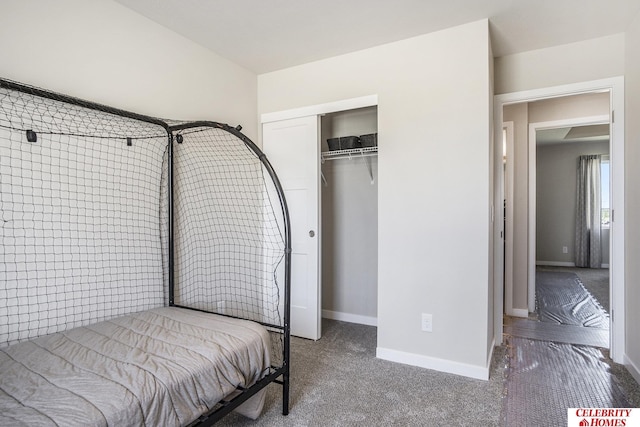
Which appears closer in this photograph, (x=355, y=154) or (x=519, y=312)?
(x=355, y=154)

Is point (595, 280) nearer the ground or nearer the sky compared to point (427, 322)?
nearer the ground

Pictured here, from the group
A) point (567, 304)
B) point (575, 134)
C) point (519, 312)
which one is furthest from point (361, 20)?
point (575, 134)

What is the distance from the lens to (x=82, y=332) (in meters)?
1.66

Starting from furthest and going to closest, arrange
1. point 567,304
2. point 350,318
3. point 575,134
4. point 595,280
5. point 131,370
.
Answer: point 575,134
point 595,280
point 567,304
point 350,318
point 131,370

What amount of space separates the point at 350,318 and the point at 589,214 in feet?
19.0

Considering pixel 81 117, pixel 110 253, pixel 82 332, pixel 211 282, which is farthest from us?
pixel 211 282

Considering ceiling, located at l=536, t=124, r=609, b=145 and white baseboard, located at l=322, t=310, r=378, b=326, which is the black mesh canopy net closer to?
white baseboard, located at l=322, t=310, r=378, b=326

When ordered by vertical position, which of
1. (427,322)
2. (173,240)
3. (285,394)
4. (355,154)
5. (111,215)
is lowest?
(285,394)

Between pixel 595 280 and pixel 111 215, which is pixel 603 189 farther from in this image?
pixel 111 215

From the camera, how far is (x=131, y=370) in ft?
4.17

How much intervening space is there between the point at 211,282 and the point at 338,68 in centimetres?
202

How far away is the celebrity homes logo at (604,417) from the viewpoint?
176 cm

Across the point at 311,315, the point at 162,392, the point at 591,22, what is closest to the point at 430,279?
the point at 311,315

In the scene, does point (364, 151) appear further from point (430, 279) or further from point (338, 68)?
point (430, 279)
